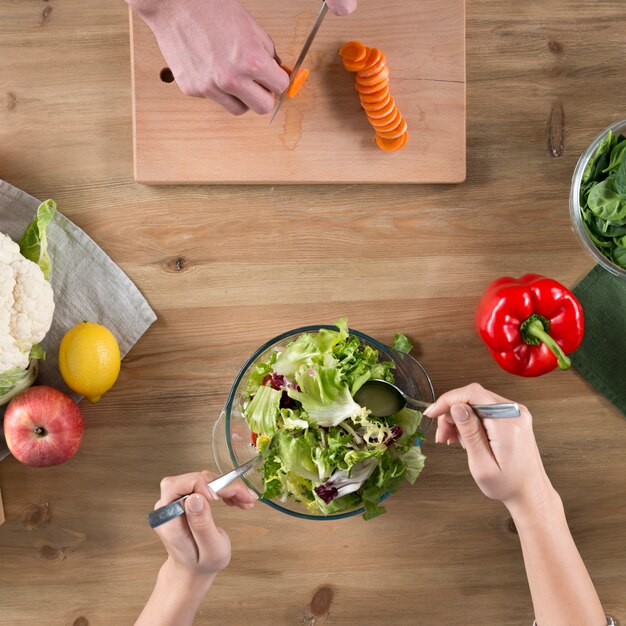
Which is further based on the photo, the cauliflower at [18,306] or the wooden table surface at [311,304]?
the wooden table surface at [311,304]

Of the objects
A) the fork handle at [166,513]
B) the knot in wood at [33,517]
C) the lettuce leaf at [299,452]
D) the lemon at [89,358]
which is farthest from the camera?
the knot in wood at [33,517]

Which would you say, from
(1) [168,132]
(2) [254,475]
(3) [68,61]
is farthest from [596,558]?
(3) [68,61]

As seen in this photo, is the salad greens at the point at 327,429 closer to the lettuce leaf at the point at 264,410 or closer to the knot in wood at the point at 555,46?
the lettuce leaf at the point at 264,410

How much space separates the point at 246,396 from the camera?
1103mm

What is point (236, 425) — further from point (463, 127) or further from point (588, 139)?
point (588, 139)

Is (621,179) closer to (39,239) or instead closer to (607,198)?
(607,198)

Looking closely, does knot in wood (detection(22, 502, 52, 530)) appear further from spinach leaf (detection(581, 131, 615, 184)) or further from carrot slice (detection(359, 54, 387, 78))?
spinach leaf (detection(581, 131, 615, 184))

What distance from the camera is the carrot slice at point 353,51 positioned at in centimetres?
111

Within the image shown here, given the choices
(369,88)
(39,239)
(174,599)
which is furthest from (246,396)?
(369,88)

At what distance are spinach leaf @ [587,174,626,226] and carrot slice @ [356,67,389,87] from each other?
389mm

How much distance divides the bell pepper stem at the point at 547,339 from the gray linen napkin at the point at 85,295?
0.64m

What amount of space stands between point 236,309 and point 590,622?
2.44 ft

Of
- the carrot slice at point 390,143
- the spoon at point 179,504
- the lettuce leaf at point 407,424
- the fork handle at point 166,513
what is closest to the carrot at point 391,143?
the carrot slice at point 390,143

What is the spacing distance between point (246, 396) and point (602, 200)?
0.65 metres
